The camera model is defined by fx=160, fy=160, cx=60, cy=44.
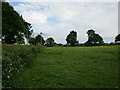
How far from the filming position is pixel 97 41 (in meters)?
70.6

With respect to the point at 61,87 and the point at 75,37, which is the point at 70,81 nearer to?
the point at 61,87

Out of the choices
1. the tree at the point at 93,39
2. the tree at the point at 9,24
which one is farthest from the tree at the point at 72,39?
the tree at the point at 9,24

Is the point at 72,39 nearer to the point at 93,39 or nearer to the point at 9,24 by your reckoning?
the point at 93,39

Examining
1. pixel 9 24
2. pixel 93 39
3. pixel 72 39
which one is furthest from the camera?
pixel 72 39

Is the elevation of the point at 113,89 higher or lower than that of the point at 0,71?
lower

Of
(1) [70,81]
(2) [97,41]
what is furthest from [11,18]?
(2) [97,41]

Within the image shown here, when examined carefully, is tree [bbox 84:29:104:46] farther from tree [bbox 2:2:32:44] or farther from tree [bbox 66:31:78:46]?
tree [bbox 2:2:32:44]

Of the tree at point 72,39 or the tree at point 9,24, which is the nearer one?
the tree at point 9,24

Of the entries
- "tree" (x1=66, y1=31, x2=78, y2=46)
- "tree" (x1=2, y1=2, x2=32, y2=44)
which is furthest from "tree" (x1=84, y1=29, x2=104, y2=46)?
"tree" (x1=2, y1=2, x2=32, y2=44)

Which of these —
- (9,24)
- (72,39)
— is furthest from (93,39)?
(9,24)

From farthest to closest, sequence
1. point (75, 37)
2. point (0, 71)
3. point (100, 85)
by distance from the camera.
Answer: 1. point (75, 37)
2. point (100, 85)
3. point (0, 71)

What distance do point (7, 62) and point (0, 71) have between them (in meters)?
0.75

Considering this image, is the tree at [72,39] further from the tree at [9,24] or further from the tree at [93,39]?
the tree at [9,24]

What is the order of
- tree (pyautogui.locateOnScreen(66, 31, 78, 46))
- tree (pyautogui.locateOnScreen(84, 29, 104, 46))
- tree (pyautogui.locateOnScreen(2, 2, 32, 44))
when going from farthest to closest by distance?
tree (pyautogui.locateOnScreen(66, 31, 78, 46)) → tree (pyautogui.locateOnScreen(84, 29, 104, 46)) → tree (pyautogui.locateOnScreen(2, 2, 32, 44))
